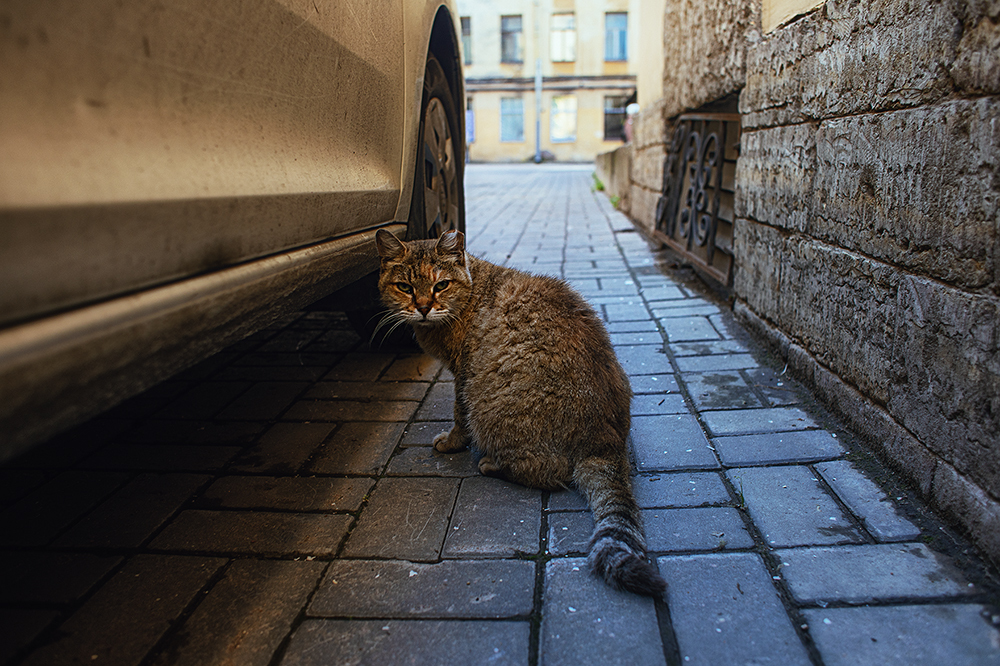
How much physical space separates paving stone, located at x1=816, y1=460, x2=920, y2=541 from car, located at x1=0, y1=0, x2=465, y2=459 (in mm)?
1921

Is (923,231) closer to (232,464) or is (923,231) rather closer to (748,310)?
(748,310)

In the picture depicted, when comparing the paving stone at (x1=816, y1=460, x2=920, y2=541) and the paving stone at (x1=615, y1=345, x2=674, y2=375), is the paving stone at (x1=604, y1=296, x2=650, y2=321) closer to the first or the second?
the paving stone at (x1=615, y1=345, x2=674, y2=375)

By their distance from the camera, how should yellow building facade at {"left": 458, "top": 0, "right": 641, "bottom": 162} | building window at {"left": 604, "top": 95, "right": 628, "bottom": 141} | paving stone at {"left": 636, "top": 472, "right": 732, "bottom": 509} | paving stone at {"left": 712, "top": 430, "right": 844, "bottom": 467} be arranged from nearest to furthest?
paving stone at {"left": 636, "top": 472, "right": 732, "bottom": 509} → paving stone at {"left": 712, "top": 430, "right": 844, "bottom": 467} → yellow building facade at {"left": 458, "top": 0, "right": 641, "bottom": 162} → building window at {"left": 604, "top": 95, "right": 628, "bottom": 141}

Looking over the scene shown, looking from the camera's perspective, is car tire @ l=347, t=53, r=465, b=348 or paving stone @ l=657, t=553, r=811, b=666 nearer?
paving stone @ l=657, t=553, r=811, b=666

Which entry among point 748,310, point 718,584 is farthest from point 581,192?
point 718,584

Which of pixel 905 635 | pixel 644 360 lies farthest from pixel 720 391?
pixel 905 635

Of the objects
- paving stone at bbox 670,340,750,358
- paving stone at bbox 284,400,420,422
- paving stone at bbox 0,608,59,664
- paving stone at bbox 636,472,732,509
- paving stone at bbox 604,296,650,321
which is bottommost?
paving stone at bbox 0,608,59,664

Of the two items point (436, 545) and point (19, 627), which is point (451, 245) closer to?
point (436, 545)

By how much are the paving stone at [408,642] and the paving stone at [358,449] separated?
83 cm

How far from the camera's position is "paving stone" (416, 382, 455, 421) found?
2885 millimetres

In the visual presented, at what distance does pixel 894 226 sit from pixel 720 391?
109 centimetres

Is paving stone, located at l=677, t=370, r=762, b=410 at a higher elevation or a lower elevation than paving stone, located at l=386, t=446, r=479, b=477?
higher

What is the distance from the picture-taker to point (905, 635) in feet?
4.86

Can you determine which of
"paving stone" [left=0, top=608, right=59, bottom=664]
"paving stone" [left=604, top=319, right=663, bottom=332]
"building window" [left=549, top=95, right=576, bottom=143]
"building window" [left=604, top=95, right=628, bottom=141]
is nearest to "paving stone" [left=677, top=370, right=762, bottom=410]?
"paving stone" [left=604, top=319, right=663, bottom=332]
